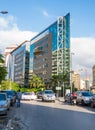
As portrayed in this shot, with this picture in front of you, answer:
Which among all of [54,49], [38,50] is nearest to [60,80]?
[54,49]

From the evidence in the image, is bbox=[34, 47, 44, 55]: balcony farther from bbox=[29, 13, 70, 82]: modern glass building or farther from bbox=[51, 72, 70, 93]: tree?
bbox=[51, 72, 70, 93]: tree

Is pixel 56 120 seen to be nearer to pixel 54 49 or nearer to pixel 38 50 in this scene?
pixel 54 49

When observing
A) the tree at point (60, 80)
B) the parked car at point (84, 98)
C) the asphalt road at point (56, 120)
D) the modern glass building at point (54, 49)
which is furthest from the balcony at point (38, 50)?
the asphalt road at point (56, 120)

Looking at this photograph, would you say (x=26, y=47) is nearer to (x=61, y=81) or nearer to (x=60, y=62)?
(x=60, y=62)

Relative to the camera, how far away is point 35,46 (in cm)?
18000

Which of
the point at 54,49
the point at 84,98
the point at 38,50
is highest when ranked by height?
the point at 38,50

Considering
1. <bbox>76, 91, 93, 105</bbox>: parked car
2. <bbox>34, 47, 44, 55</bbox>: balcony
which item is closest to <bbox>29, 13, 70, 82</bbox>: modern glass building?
<bbox>34, 47, 44, 55</bbox>: balcony

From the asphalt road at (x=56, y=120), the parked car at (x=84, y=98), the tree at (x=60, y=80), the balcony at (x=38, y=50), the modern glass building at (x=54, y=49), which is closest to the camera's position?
the asphalt road at (x=56, y=120)

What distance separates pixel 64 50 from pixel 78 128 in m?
132

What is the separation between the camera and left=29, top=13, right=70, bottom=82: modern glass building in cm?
14738

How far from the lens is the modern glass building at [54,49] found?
147375 millimetres

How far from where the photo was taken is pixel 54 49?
151500 millimetres

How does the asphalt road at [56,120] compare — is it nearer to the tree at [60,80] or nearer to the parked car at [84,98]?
the parked car at [84,98]

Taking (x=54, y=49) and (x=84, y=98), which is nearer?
(x=84, y=98)
